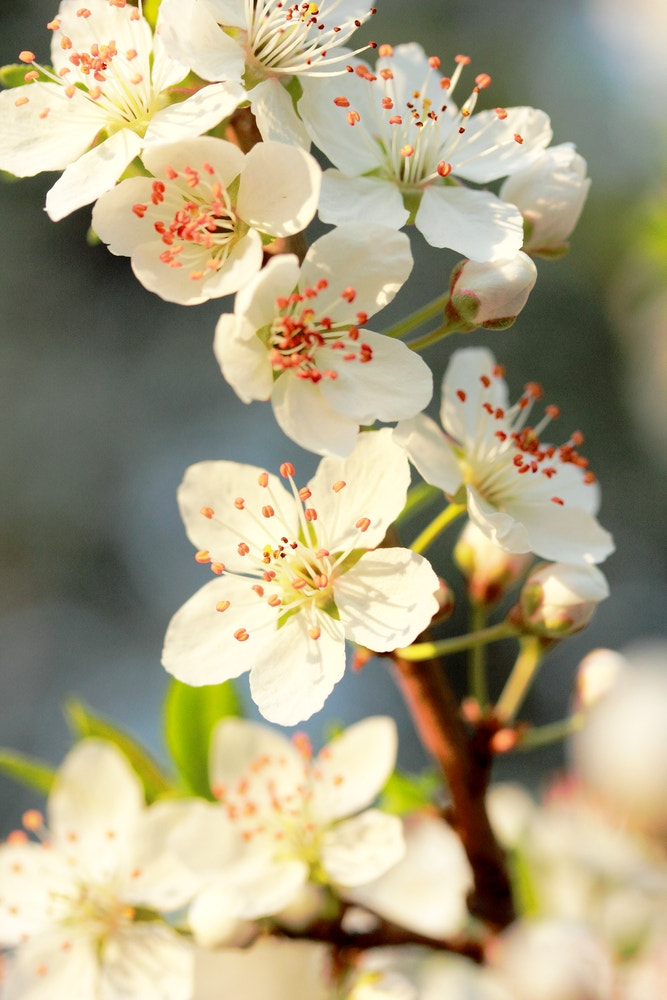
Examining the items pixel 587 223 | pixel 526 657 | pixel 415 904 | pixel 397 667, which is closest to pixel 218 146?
pixel 397 667

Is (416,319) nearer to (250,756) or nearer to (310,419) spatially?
(310,419)

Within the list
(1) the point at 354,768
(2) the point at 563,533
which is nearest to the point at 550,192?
(2) the point at 563,533

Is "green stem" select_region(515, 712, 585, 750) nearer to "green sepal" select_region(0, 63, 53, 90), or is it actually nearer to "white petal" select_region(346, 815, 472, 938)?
"white petal" select_region(346, 815, 472, 938)

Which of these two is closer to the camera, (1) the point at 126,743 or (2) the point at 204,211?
(2) the point at 204,211

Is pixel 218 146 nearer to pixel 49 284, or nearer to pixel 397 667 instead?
pixel 397 667

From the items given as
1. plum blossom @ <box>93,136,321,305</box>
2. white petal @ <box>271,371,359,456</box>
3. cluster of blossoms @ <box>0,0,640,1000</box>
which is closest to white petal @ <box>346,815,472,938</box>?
cluster of blossoms @ <box>0,0,640,1000</box>

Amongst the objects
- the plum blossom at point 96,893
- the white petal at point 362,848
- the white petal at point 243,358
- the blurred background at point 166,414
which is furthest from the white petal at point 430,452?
the blurred background at point 166,414

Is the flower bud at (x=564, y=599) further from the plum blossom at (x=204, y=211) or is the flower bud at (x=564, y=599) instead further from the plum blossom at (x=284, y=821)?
the plum blossom at (x=204, y=211)
